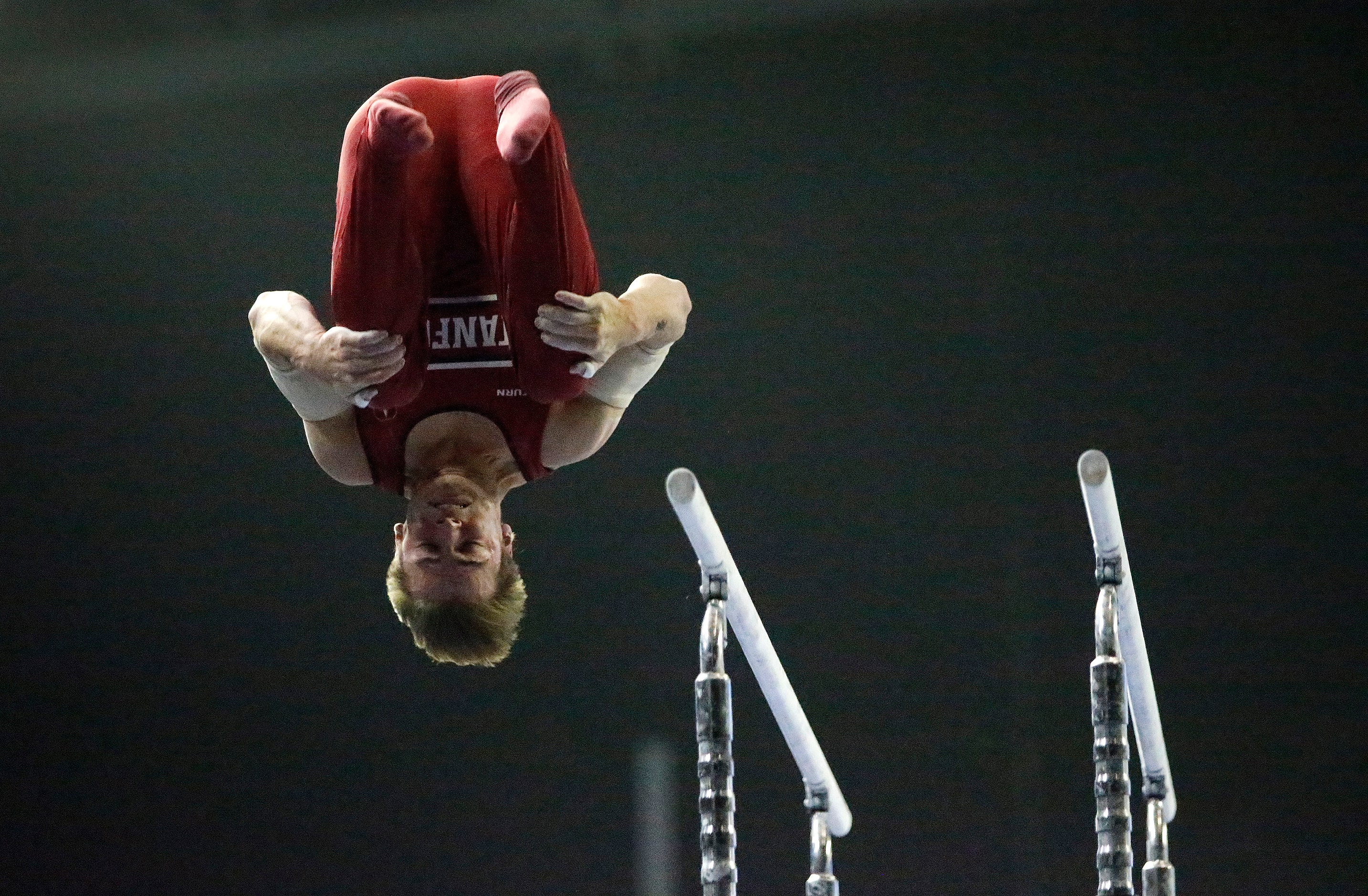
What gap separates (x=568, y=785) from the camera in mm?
4637

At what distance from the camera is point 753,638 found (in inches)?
88.9

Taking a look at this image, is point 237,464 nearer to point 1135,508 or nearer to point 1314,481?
point 1135,508

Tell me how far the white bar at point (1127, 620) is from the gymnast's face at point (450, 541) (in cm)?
91

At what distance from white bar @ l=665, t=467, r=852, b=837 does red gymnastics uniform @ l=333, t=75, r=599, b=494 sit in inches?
13.4

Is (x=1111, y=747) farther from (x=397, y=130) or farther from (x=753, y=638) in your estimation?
(x=397, y=130)

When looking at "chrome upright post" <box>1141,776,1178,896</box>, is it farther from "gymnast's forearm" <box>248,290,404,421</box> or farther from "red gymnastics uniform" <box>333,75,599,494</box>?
"gymnast's forearm" <box>248,290,404,421</box>

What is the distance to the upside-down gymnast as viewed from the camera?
2.21 metres

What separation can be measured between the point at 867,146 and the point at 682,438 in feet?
3.41

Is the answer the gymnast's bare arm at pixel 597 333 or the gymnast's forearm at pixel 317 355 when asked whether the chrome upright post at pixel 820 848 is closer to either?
the gymnast's bare arm at pixel 597 333

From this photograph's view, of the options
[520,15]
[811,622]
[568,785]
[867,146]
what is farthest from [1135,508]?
[520,15]

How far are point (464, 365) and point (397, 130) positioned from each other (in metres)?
0.52

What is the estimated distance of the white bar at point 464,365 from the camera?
8.11ft

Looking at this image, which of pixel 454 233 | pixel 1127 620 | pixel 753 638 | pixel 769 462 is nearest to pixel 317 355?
pixel 454 233

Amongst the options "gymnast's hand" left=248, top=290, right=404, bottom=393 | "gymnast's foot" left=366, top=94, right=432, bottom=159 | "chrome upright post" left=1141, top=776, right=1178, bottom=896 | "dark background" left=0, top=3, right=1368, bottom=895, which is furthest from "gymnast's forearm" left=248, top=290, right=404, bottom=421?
"dark background" left=0, top=3, right=1368, bottom=895
